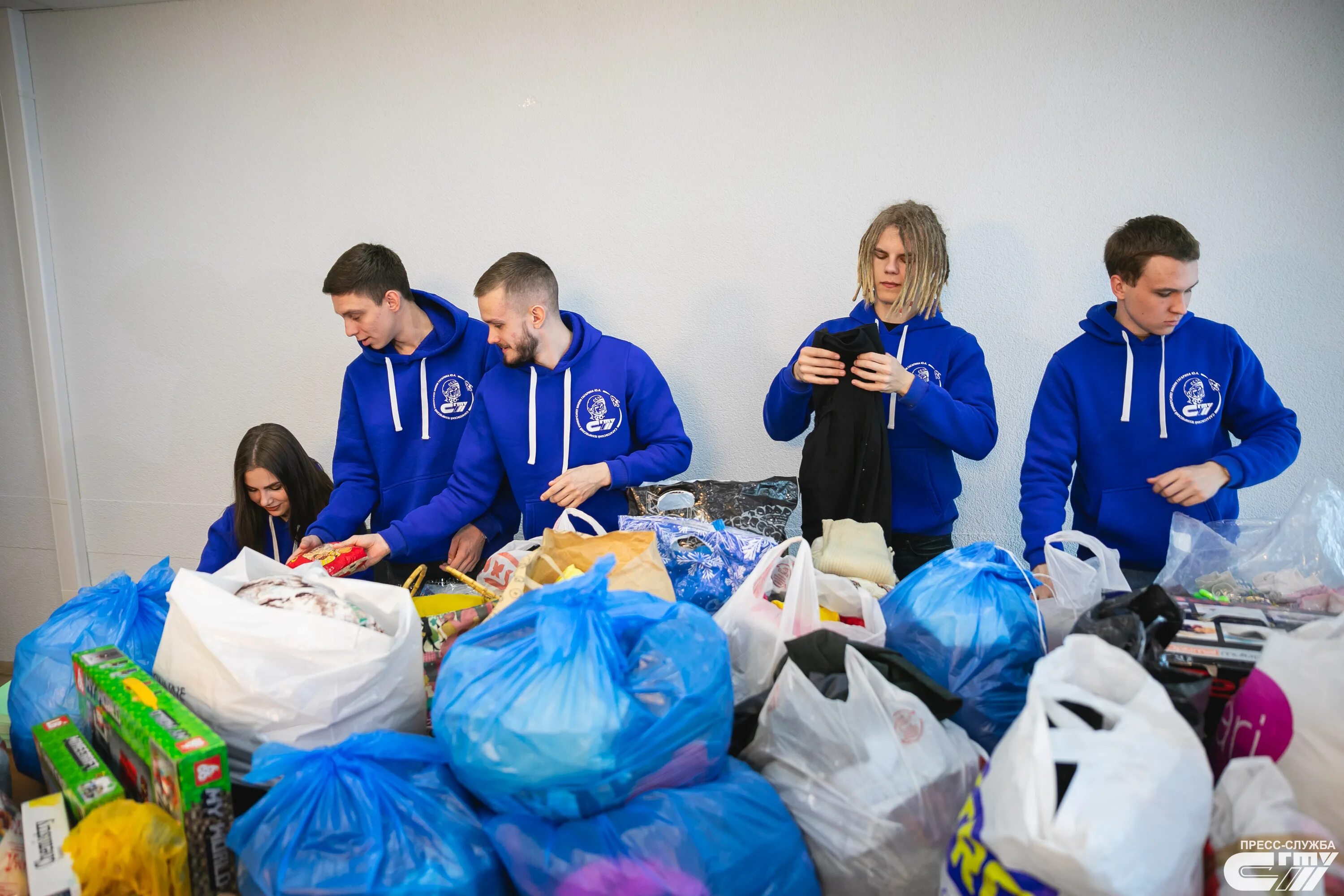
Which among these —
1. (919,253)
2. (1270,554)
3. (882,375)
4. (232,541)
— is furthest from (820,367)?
(232,541)

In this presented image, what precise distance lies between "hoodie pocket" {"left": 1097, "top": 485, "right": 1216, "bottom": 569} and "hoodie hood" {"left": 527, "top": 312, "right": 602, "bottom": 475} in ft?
4.62

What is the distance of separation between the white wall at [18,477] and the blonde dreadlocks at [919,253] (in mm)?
3673

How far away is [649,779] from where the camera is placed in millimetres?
1026

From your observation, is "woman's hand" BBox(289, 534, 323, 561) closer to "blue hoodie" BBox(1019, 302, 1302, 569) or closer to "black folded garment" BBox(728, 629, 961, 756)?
"black folded garment" BBox(728, 629, 961, 756)

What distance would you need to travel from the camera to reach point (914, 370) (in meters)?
2.24

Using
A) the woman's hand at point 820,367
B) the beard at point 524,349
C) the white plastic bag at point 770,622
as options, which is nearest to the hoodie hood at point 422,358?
the beard at point 524,349

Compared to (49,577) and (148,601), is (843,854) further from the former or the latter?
(49,577)

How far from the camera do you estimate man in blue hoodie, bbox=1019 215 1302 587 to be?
206cm

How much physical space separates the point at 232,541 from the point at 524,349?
1.15m

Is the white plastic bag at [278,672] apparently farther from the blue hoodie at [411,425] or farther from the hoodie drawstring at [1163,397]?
the hoodie drawstring at [1163,397]

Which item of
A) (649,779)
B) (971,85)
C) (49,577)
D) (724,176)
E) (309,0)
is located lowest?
(49,577)

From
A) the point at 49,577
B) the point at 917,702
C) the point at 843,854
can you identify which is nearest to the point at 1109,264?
the point at 917,702

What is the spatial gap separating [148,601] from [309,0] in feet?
8.67

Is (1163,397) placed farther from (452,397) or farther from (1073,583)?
(452,397)
